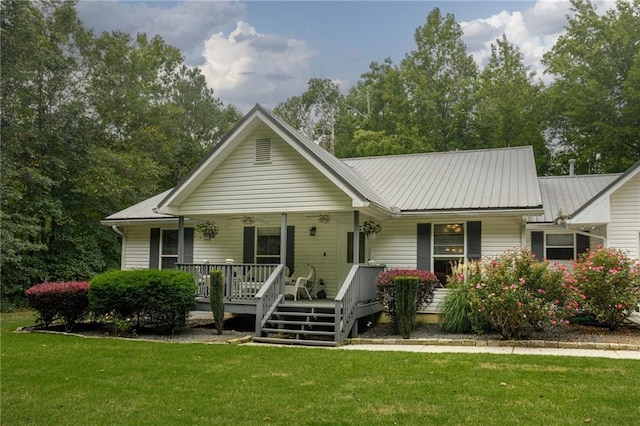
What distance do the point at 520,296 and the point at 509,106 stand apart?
1939 centimetres

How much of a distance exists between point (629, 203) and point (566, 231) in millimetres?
1843

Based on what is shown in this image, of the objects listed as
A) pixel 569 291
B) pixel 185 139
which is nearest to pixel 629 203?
pixel 569 291

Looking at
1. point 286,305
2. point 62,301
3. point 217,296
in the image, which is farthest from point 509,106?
point 62,301

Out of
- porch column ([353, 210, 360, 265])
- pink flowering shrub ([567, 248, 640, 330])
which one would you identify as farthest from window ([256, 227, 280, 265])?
pink flowering shrub ([567, 248, 640, 330])

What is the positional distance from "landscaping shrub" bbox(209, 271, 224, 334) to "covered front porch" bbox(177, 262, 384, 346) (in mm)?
509

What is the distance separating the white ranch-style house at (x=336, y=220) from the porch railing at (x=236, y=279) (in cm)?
3

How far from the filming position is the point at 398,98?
101 feet

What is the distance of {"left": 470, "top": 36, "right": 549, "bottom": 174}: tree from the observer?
2641 centimetres

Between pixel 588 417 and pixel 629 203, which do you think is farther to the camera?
pixel 629 203

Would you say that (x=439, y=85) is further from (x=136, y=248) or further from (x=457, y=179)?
(x=136, y=248)

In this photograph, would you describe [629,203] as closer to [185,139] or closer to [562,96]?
[562,96]

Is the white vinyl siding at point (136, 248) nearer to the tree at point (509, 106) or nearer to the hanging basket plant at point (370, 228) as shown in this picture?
the hanging basket plant at point (370, 228)

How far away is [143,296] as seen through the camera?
1141 centimetres

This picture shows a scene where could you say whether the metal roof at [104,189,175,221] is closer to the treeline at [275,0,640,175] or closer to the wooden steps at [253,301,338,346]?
the wooden steps at [253,301,338,346]
